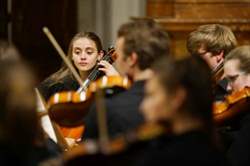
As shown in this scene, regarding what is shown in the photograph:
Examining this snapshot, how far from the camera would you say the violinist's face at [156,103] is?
3.17 meters

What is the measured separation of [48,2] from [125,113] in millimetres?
4731

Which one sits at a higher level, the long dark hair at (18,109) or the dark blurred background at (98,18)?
the long dark hair at (18,109)

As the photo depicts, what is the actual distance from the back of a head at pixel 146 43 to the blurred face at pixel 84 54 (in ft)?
5.80

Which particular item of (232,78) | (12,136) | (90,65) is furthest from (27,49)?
(12,136)

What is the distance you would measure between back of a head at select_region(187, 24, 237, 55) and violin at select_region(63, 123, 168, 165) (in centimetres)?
221

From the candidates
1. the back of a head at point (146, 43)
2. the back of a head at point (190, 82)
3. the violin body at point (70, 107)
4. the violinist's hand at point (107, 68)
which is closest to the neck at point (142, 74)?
the back of a head at point (146, 43)

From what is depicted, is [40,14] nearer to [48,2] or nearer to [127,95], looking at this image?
[48,2]

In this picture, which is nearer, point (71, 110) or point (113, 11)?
point (71, 110)

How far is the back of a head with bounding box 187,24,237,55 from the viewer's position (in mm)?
5449

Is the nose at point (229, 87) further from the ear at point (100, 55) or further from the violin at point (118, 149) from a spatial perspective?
the violin at point (118, 149)

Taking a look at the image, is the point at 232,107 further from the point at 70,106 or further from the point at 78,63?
the point at 78,63

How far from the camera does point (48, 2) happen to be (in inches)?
333

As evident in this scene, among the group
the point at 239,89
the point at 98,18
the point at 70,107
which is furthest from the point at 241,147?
the point at 98,18

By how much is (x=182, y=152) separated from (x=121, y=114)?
29.3 inches
